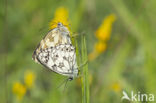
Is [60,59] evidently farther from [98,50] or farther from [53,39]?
[98,50]

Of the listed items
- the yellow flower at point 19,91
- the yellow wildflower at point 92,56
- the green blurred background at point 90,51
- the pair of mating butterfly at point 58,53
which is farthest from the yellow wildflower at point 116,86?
the pair of mating butterfly at point 58,53

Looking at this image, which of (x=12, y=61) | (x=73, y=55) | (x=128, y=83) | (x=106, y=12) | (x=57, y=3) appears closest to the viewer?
(x=73, y=55)

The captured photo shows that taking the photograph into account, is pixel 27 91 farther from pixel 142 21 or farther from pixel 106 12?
pixel 106 12

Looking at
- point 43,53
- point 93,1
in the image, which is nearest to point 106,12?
point 93,1

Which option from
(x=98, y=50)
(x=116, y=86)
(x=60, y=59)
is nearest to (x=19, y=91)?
(x=116, y=86)

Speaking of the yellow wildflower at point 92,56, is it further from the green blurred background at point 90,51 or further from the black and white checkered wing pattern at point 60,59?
the black and white checkered wing pattern at point 60,59

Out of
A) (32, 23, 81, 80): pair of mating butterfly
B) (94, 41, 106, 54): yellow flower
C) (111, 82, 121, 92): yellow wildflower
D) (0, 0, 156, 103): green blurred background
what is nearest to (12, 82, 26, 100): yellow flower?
(0, 0, 156, 103): green blurred background

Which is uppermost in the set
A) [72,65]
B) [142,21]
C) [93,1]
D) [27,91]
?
[93,1]
